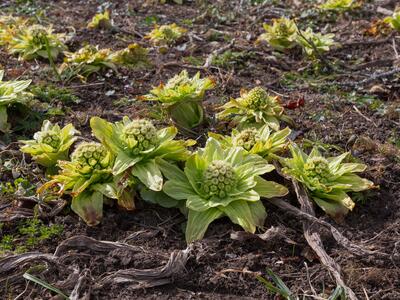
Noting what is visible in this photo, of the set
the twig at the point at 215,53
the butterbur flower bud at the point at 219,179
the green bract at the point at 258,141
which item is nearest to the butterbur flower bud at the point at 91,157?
the butterbur flower bud at the point at 219,179

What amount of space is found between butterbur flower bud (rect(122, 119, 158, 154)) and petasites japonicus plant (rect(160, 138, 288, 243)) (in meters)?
0.16

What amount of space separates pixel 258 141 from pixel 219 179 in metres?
0.54

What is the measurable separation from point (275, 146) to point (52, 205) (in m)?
1.51

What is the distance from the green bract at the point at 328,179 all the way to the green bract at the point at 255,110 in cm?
63

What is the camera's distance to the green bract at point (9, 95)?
4.30 meters

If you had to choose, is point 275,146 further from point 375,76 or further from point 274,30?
point 274,30

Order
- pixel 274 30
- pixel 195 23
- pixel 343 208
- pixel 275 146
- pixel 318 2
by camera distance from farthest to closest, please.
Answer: pixel 318 2 → pixel 195 23 → pixel 274 30 → pixel 275 146 → pixel 343 208

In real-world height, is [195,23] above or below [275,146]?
below

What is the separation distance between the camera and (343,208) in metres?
3.54

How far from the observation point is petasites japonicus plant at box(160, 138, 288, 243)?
3352mm

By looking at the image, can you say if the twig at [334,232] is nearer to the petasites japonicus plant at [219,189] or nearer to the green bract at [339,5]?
the petasites japonicus plant at [219,189]

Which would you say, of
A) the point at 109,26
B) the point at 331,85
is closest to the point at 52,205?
the point at 331,85

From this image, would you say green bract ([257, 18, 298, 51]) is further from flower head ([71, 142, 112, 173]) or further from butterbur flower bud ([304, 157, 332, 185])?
flower head ([71, 142, 112, 173])

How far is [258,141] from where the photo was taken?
151 inches
